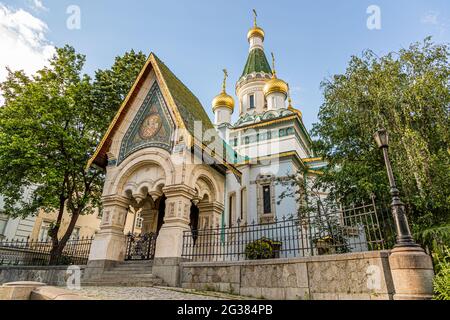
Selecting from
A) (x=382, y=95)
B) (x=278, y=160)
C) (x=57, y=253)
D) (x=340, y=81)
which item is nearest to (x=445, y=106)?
(x=382, y=95)

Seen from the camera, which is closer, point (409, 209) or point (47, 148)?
point (409, 209)

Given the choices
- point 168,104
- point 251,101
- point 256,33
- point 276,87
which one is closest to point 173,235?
point 168,104

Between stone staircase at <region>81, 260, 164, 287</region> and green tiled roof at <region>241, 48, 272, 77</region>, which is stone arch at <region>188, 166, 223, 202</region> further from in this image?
green tiled roof at <region>241, 48, 272, 77</region>

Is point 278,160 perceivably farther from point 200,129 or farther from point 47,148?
point 47,148

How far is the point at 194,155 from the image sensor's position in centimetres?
998

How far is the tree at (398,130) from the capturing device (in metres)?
7.81

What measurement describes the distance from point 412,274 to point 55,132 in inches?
541

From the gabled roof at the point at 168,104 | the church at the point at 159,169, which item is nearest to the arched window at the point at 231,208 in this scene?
the church at the point at 159,169

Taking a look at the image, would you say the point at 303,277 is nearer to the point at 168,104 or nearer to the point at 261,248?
the point at 261,248

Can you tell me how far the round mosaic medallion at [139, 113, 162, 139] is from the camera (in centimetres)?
1075

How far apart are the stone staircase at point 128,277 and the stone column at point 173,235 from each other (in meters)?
0.34

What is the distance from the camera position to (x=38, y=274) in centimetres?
1012

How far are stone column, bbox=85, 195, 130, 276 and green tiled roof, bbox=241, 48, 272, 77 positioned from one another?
23607 millimetres
